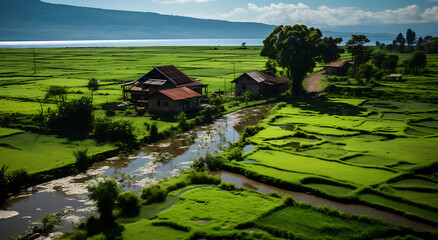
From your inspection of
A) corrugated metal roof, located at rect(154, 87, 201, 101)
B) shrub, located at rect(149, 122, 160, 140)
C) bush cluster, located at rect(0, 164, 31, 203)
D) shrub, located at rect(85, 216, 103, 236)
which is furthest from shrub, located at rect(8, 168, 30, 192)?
corrugated metal roof, located at rect(154, 87, 201, 101)

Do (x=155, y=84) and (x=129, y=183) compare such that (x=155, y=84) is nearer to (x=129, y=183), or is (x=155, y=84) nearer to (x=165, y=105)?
(x=165, y=105)

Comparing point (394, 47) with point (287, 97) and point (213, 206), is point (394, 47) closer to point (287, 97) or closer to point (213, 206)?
point (287, 97)

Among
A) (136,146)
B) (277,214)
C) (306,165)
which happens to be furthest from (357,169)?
(136,146)

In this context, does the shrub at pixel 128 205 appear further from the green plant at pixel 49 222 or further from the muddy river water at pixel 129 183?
the green plant at pixel 49 222

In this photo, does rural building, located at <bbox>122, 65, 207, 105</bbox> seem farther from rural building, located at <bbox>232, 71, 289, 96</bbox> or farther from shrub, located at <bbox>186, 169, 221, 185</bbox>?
shrub, located at <bbox>186, 169, 221, 185</bbox>

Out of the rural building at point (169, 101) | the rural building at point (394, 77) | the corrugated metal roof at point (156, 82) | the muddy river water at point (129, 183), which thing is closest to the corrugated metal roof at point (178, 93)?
the rural building at point (169, 101)

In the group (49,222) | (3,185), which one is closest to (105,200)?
(49,222)

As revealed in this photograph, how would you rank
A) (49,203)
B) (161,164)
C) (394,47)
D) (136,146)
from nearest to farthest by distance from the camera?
(49,203), (161,164), (136,146), (394,47)
